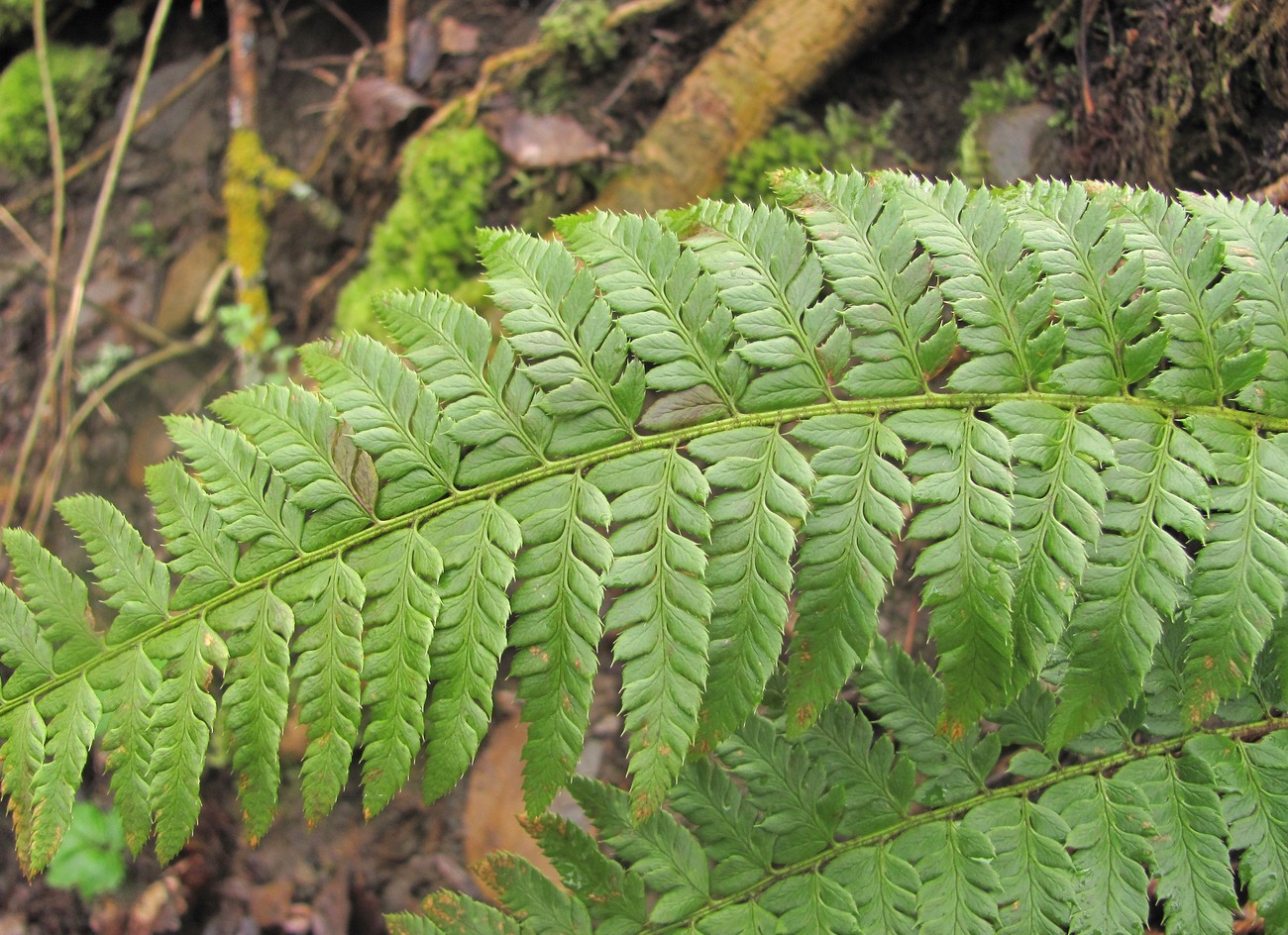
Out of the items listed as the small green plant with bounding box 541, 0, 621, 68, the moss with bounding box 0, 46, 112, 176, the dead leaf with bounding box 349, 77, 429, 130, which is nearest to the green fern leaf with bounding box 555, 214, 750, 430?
the small green plant with bounding box 541, 0, 621, 68

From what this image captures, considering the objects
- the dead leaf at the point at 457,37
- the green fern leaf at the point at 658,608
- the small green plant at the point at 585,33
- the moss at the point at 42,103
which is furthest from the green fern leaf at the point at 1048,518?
the moss at the point at 42,103

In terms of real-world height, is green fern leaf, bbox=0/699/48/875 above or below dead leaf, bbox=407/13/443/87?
below

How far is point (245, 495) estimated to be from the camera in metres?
1.92

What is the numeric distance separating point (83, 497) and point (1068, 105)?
3.25m

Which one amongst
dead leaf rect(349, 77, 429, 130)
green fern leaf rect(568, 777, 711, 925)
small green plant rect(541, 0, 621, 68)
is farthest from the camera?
dead leaf rect(349, 77, 429, 130)

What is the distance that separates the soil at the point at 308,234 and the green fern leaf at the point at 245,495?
153 centimetres

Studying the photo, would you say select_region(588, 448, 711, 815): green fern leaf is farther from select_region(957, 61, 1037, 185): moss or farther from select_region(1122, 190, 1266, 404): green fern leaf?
select_region(957, 61, 1037, 185): moss

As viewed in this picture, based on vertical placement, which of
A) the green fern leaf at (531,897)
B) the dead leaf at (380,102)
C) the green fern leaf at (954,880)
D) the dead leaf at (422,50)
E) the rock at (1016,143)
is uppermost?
the dead leaf at (422,50)

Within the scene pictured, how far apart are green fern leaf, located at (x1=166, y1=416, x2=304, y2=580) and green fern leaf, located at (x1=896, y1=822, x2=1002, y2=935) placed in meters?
1.63

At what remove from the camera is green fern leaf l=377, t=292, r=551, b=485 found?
1.94 metres

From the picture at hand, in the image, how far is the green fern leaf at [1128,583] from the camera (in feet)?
5.77

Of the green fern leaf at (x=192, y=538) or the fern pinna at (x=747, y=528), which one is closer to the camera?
the fern pinna at (x=747, y=528)

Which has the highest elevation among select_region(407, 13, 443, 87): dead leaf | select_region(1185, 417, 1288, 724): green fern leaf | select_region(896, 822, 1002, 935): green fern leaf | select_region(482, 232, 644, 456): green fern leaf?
select_region(407, 13, 443, 87): dead leaf

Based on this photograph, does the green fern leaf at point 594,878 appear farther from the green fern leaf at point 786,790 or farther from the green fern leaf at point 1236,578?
the green fern leaf at point 1236,578
